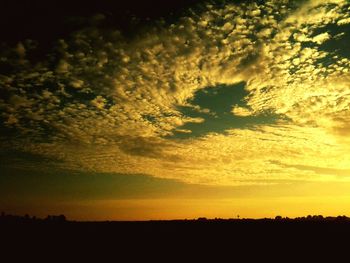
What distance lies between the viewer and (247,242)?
35750 mm

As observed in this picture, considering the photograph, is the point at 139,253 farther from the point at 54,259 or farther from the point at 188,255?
the point at 54,259

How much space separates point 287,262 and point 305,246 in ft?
26.6

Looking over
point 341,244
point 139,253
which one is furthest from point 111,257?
point 341,244

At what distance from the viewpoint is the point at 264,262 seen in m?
25.6

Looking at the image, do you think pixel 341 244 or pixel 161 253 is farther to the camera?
pixel 341 244

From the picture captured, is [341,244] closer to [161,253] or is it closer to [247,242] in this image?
[247,242]

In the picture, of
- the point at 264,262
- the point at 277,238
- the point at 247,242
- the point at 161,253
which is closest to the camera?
the point at 264,262

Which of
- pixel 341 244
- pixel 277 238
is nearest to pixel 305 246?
pixel 341 244

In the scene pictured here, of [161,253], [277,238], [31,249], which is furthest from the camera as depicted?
[277,238]

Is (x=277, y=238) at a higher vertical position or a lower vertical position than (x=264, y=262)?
higher

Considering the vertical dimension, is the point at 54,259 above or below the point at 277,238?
below

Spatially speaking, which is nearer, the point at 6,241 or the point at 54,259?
the point at 54,259

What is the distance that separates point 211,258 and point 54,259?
11.9 m

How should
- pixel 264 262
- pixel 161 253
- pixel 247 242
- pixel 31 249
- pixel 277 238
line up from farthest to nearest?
1. pixel 277 238
2. pixel 247 242
3. pixel 31 249
4. pixel 161 253
5. pixel 264 262
